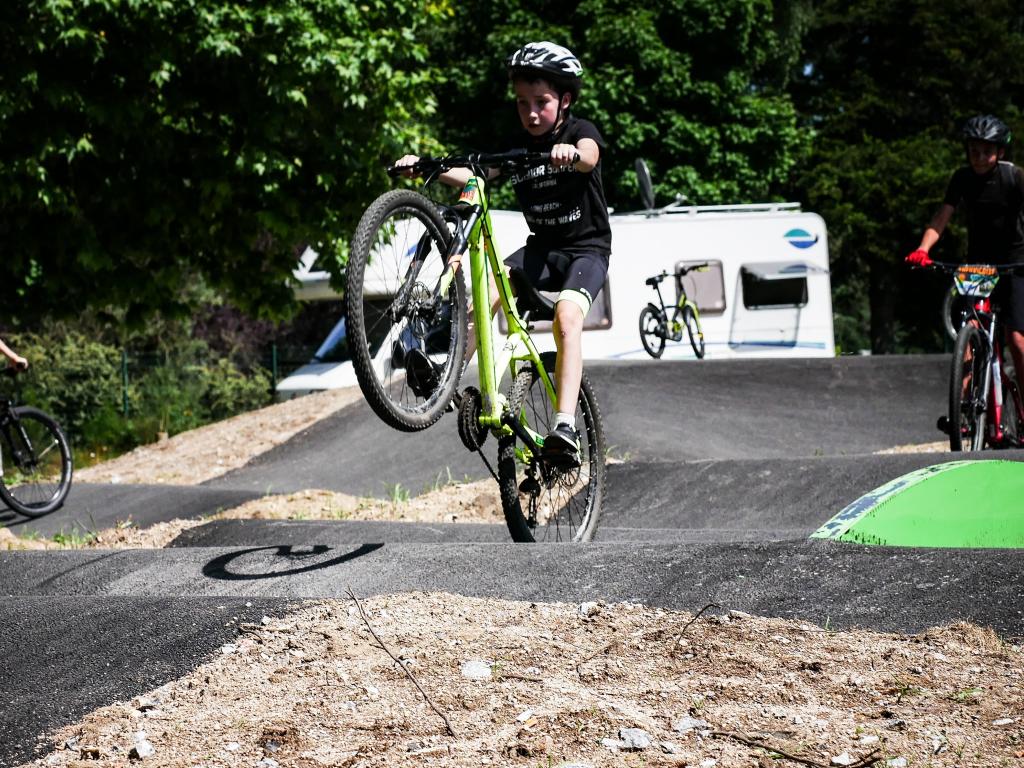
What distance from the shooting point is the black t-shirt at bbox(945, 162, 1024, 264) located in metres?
8.02

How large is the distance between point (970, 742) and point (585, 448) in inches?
162

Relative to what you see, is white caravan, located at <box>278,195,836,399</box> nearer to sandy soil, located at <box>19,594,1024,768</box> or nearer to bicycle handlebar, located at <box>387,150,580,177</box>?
bicycle handlebar, located at <box>387,150,580,177</box>

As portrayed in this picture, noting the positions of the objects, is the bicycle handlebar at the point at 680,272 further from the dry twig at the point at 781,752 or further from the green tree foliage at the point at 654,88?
the dry twig at the point at 781,752

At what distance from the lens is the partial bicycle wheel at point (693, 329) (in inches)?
791

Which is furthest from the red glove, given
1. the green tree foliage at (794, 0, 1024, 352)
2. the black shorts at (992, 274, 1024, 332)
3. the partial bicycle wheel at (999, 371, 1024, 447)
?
the green tree foliage at (794, 0, 1024, 352)

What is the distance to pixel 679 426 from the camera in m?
12.6

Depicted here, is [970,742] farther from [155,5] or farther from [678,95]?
[678,95]

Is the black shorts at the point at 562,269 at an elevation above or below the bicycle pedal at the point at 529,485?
above

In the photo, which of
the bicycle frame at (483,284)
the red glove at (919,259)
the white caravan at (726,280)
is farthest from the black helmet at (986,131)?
the white caravan at (726,280)

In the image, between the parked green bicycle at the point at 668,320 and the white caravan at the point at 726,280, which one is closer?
the parked green bicycle at the point at 668,320

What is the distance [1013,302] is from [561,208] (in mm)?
3981

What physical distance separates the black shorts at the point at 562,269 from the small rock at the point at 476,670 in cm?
240

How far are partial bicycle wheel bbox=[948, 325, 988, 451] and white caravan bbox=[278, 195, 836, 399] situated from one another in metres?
11.9

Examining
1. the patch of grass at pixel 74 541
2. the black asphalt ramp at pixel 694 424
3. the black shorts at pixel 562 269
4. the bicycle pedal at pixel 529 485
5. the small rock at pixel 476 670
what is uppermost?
the black shorts at pixel 562 269
